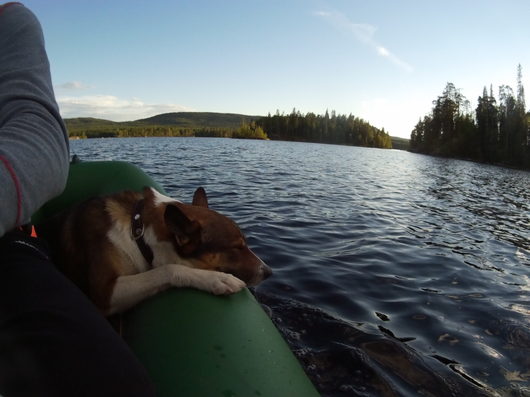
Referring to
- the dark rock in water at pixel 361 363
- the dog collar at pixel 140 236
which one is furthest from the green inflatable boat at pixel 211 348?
the dark rock in water at pixel 361 363

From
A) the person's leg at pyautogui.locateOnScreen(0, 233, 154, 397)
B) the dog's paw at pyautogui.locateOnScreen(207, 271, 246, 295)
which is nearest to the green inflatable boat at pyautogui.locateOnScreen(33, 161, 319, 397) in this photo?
the dog's paw at pyautogui.locateOnScreen(207, 271, 246, 295)

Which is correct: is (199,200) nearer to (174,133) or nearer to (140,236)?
(140,236)

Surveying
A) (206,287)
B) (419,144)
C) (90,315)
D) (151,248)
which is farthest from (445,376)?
(419,144)

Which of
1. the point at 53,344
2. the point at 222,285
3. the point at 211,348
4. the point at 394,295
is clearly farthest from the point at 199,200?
the point at 394,295

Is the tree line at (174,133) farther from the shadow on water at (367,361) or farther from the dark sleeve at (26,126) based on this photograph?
the dark sleeve at (26,126)

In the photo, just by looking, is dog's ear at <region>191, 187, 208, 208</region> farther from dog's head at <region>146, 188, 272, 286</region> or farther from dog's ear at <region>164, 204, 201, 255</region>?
dog's ear at <region>164, 204, 201, 255</region>

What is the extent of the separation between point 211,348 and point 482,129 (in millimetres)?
98048

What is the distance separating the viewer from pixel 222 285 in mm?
2729

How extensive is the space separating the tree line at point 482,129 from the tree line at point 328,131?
148 feet

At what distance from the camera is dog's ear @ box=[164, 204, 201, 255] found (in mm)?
2906

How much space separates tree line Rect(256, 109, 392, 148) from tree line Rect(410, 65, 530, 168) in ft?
148

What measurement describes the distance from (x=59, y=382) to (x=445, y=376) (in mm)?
3900

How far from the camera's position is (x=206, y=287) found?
8.95 feet

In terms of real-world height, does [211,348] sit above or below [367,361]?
above
